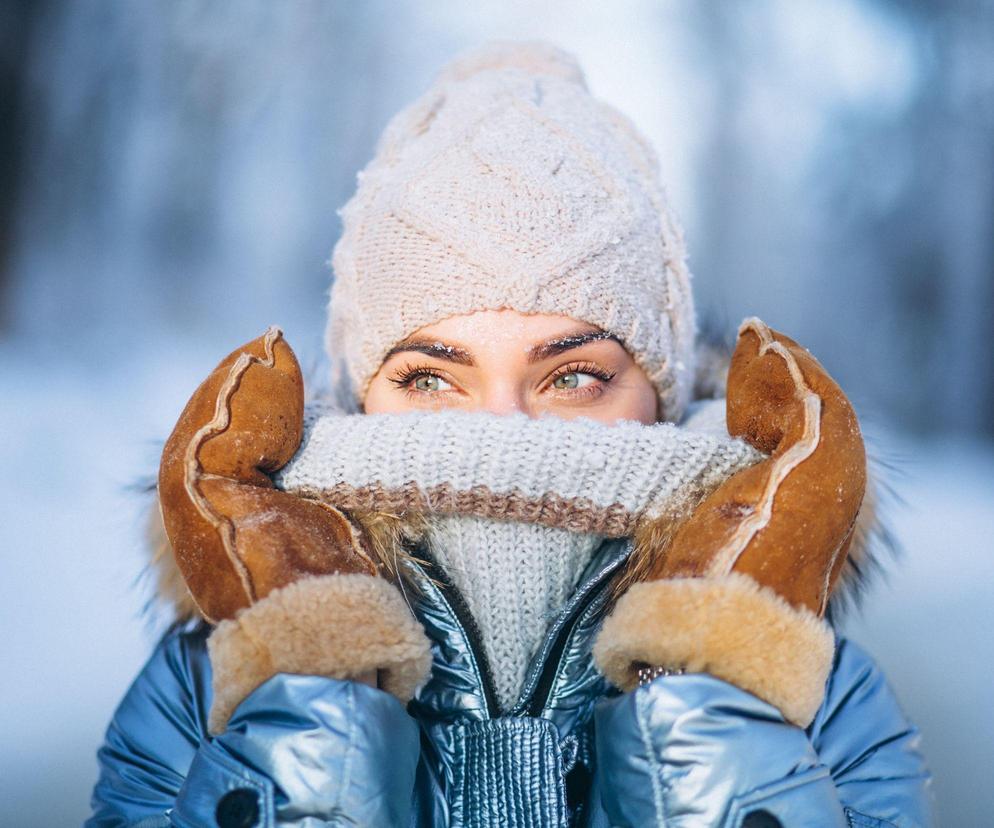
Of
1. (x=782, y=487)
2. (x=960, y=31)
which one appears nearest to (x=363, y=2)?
(x=960, y=31)

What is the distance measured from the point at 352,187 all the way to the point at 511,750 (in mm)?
2439

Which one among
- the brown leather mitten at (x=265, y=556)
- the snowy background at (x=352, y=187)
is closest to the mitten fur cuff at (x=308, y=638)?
the brown leather mitten at (x=265, y=556)

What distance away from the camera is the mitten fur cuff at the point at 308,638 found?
30.3 inches

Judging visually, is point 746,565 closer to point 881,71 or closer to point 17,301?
point 17,301

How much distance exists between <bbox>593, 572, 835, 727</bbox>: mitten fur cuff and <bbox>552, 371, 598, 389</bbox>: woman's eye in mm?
374

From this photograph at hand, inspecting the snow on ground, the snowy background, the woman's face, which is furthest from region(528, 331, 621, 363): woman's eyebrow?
the snowy background

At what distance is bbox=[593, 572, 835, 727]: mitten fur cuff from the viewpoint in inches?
29.4

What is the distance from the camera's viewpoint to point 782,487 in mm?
821

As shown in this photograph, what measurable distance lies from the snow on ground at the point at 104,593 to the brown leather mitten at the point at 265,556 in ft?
1.27

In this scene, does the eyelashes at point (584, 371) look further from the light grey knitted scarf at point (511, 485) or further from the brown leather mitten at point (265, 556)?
the brown leather mitten at point (265, 556)

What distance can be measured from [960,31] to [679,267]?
260cm

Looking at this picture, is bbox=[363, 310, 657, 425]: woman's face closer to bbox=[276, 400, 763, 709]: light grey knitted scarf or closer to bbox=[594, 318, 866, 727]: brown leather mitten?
bbox=[276, 400, 763, 709]: light grey knitted scarf

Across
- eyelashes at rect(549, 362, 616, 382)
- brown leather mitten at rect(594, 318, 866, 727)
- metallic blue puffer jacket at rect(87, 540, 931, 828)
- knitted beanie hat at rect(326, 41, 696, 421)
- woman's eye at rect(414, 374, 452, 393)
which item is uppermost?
knitted beanie hat at rect(326, 41, 696, 421)

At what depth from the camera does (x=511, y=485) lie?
3.04 feet
